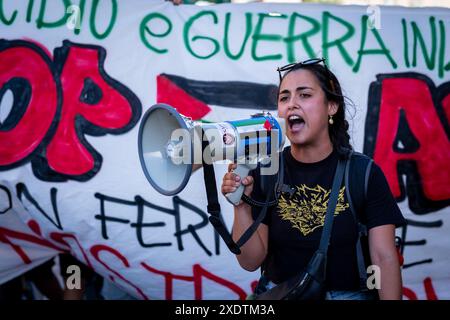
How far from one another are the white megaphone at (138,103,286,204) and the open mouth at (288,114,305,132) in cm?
5

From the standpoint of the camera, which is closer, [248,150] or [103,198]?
[248,150]

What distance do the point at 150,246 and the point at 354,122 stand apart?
1.25 metres

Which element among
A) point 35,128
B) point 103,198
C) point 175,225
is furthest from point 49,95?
point 175,225

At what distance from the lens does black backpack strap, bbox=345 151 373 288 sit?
1707mm

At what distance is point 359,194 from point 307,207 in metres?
0.16

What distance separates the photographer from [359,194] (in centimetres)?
171

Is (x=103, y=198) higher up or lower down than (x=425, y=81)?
lower down

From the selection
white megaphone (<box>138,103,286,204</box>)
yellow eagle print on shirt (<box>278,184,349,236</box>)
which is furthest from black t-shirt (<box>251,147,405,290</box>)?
white megaphone (<box>138,103,286,204</box>)

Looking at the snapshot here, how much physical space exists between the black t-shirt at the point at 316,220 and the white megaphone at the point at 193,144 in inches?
4.3

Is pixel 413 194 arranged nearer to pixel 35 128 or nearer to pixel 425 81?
pixel 425 81

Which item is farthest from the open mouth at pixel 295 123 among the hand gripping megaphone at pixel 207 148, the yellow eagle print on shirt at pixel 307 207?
the yellow eagle print on shirt at pixel 307 207

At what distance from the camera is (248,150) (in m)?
1.72

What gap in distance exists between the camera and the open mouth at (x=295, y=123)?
A: 1.82m

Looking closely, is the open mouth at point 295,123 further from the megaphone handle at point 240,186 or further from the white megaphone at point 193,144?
the megaphone handle at point 240,186
